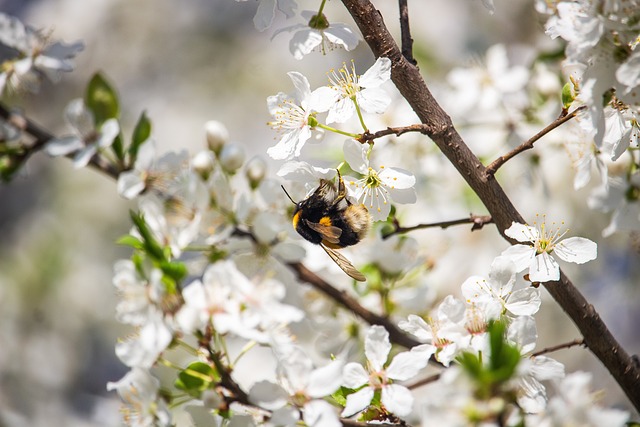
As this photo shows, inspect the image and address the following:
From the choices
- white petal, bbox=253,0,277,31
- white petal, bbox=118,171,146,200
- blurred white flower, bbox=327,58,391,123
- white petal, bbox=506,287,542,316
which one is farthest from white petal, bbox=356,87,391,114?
white petal, bbox=118,171,146,200

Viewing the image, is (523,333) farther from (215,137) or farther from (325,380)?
(215,137)

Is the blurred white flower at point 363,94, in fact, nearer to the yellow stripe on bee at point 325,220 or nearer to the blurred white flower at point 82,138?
the yellow stripe on bee at point 325,220

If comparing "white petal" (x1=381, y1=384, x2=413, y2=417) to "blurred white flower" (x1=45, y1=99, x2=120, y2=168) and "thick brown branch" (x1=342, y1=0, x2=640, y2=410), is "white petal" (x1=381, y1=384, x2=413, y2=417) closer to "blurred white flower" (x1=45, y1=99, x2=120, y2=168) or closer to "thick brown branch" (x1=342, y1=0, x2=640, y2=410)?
"thick brown branch" (x1=342, y1=0, x2=640, y2=410)

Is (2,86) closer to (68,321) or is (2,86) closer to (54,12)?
(68,321)

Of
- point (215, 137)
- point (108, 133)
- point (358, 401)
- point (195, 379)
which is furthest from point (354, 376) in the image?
point (108, 133)

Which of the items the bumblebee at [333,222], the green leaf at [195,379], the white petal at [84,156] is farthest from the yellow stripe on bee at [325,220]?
the white petal at [84,156]

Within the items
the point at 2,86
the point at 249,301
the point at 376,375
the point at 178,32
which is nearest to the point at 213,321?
the point at 249,301
